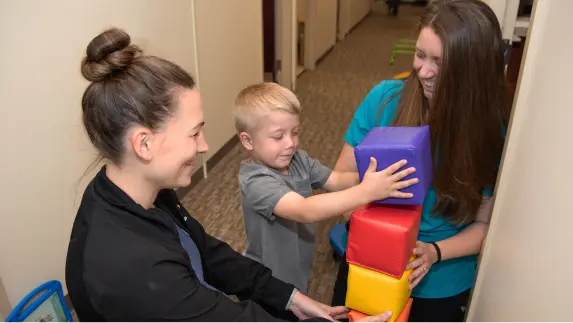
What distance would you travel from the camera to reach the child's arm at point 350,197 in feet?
3.20

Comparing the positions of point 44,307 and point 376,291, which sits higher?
point 376,291

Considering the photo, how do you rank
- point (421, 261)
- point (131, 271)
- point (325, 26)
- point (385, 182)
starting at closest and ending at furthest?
point (131, 271)
point (385, 182)
point (421, 261)
point (325, 26)

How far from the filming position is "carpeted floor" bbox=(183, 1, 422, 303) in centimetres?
247

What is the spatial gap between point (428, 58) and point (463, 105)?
15cm

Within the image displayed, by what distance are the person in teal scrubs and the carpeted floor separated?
759mm

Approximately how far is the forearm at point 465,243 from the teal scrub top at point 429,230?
3 cm

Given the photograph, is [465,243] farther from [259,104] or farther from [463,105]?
[259,104]

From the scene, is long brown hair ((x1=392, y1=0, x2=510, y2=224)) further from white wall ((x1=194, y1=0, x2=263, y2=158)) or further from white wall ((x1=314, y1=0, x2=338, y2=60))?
white wall ((x1=314, y1=0, x2=338, y2=60))

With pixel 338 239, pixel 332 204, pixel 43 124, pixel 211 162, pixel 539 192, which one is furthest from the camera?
pixel 211 162

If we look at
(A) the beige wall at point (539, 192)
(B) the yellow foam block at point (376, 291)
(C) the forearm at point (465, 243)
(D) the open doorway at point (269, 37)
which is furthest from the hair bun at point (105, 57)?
(D) the open doorway at point (269, 37)

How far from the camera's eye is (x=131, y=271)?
863 millimetres

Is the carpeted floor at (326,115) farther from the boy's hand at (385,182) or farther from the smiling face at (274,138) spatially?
the boy's hand at (385,182)

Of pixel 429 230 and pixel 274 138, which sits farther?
pixel 429 230

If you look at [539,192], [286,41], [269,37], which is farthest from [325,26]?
[539,192]
